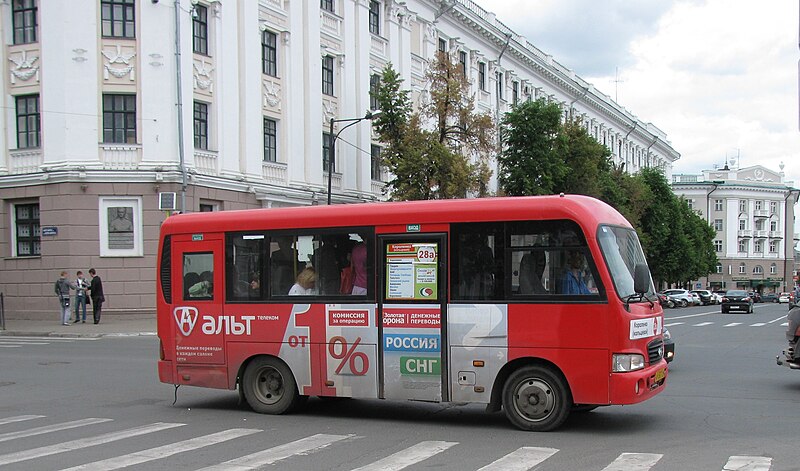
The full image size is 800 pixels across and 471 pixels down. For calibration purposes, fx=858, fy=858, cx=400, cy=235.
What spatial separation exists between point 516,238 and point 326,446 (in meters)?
3.21

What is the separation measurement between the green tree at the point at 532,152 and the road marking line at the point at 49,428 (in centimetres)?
3642

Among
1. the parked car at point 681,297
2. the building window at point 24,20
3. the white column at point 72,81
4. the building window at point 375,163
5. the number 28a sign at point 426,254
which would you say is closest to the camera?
the number 28a sign at point 426,254

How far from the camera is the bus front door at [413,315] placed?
10328 millimetres

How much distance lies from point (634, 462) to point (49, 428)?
695cm

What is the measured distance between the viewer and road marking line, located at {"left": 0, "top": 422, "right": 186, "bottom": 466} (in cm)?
877

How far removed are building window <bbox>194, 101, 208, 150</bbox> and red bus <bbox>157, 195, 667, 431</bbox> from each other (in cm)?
2067

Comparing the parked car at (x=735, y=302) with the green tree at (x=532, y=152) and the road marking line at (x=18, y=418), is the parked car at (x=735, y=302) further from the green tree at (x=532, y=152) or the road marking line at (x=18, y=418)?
the road marking line at (x=18, y=418)

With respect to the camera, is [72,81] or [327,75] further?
[327,75]

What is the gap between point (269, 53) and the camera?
36.0m

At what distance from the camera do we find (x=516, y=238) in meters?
10.1

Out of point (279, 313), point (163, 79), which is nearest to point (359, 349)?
point (279, 313)

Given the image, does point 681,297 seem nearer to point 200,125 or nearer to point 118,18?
point 200,125

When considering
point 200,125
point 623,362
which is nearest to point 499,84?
point 200,125

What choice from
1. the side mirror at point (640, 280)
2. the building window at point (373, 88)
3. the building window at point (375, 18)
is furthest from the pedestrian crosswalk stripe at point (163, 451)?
the building window at point (375, 18)
